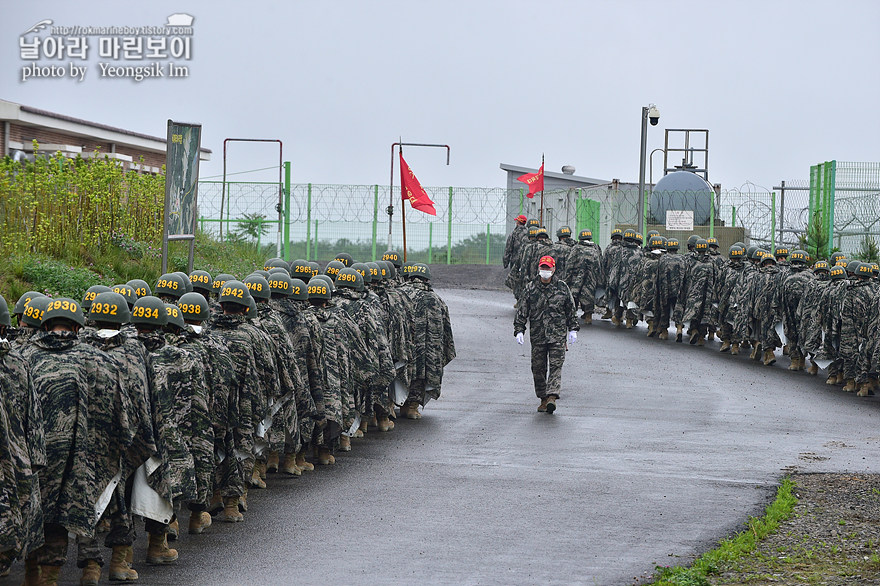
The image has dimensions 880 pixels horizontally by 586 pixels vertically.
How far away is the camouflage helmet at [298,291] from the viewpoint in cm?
1139

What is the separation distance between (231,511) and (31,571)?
7.52ft

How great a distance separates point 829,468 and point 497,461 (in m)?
3.43

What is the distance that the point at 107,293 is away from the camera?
7.82 m

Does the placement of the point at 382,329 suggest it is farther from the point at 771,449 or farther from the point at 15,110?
the point at 15,110

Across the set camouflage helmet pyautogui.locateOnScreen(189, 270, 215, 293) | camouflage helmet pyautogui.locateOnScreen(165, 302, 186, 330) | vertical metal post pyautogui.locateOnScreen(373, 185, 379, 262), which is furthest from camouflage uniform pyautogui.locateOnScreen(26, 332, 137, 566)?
vertical metal post pyautogui.locateOnScreen(373, 185, 379, 262)

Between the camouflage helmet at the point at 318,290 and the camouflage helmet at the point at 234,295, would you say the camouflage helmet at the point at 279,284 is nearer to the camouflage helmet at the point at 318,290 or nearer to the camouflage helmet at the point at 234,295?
the camouflage helmet at the point at 318,290

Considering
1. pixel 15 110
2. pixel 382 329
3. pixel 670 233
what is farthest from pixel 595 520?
pixel 670 233

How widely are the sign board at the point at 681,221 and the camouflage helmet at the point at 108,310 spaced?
25.9 meters

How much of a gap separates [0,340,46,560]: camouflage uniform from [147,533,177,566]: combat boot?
116 cm

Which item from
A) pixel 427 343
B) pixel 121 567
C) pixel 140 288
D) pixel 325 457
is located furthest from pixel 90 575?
pixel 427 343

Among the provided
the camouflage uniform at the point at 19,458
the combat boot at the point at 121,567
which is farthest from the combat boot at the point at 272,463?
the camouflage uniform at the point at 19,458

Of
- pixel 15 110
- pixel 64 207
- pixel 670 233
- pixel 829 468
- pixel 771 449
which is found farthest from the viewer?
pixel 670 233

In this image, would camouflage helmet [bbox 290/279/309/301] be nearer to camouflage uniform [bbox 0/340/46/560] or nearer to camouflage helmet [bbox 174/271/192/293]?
camouflage helmet [bbox 174/271/192/293]

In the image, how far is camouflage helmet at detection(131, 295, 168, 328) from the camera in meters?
8.15
